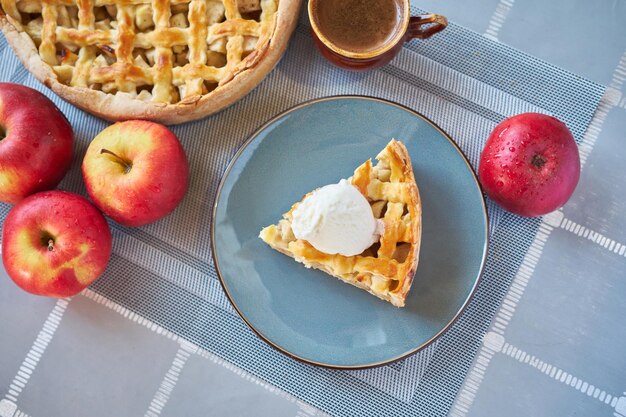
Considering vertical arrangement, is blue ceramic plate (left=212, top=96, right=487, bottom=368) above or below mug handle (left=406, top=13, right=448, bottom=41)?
below

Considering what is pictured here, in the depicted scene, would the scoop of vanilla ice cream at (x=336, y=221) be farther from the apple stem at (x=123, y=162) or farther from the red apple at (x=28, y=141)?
the red apple at (x=28, y=141)

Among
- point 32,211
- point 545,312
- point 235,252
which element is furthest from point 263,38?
point 545,312

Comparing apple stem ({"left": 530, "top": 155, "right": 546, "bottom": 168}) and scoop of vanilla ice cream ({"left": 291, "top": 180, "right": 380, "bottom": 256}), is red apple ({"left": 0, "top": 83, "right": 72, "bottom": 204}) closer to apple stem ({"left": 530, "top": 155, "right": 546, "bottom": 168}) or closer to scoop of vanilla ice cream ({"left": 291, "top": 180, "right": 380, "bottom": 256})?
scoop of vanilla ice cream ({"left": 291, "top": 180, "right": 380, "bottom": 256})

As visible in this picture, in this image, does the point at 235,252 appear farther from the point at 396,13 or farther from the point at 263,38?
the point at 396,13

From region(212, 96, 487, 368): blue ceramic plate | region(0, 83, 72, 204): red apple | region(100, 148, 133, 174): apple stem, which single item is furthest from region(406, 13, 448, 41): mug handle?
region(0, 83, 72, 204): red apple

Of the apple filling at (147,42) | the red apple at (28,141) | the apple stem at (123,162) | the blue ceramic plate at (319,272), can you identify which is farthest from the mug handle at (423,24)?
the red apple at (28,141)

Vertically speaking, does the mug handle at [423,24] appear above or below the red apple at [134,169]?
above

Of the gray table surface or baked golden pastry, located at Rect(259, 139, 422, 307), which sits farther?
the gray table surface
